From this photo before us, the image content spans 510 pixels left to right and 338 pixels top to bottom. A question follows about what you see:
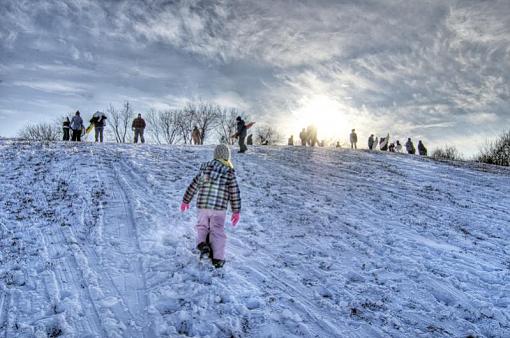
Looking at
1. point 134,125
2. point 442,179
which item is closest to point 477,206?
point 442,179

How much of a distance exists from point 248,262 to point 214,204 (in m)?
1.37

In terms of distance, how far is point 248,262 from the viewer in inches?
247

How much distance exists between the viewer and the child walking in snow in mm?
5797

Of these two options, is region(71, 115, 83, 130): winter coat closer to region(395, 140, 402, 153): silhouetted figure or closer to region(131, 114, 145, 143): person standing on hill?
region(131, 114, 145, 143): person standing on hill

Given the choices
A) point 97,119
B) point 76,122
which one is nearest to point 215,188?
point 76,122

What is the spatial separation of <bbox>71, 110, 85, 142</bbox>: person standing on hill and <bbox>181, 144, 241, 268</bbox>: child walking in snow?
1928 centimetres

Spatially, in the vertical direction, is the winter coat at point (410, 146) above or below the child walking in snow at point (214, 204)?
above

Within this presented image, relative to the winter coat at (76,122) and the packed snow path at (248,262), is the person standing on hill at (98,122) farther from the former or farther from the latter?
the packed snow path at (248,262)

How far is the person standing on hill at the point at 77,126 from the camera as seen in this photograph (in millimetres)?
21859

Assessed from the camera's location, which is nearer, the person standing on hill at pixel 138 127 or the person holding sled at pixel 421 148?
the person standing on hill at pixel 138 127

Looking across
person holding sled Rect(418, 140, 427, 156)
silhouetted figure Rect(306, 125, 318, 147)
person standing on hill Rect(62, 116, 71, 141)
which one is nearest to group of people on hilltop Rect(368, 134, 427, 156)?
person holding sled Rect(418, 140, 427, 156)

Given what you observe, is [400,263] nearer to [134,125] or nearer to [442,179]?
[442,179]

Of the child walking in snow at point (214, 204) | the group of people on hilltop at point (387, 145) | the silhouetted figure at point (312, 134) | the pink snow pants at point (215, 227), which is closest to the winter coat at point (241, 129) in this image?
the child walking in snow at point (214, 204)

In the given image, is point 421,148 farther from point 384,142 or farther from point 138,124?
point 138,124
